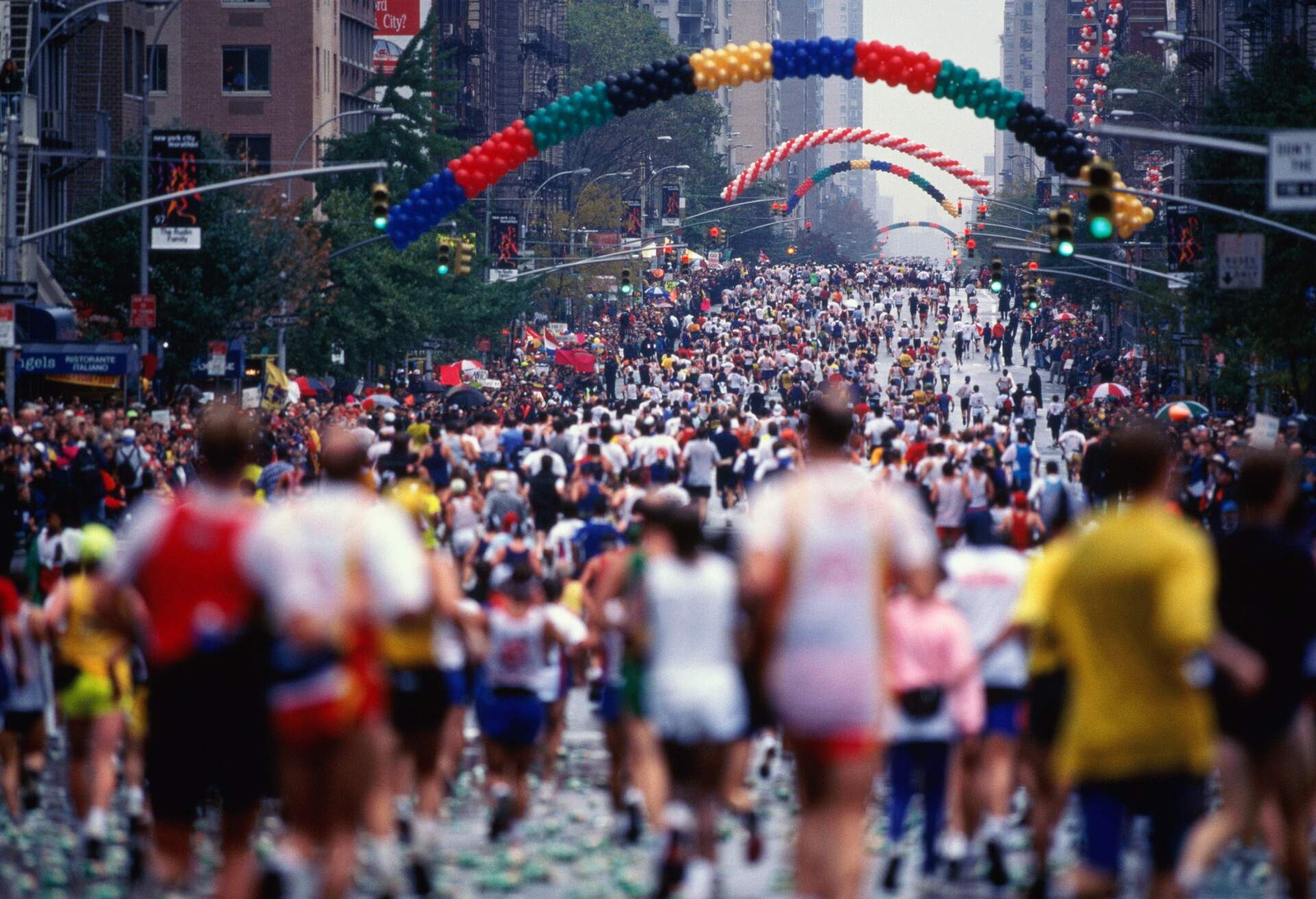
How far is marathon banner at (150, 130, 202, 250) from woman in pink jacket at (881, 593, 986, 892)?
25506 mm

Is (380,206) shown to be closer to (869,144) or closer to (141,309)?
(141,309)

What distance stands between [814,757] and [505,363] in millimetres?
59533

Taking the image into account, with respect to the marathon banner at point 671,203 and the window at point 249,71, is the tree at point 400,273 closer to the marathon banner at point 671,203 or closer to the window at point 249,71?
the window at point 249,71

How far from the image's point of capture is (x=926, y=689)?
10.5 m

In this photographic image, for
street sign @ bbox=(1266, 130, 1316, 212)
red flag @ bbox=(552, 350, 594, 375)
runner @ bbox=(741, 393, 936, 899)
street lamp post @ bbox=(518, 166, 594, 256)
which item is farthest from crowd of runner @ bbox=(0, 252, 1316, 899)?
street lamp post @ bbox=(518, 166, 594, 256)

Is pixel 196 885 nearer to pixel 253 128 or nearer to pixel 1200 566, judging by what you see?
pixel 1200 566

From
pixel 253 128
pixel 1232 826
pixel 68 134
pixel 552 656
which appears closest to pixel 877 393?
pixel 68 134

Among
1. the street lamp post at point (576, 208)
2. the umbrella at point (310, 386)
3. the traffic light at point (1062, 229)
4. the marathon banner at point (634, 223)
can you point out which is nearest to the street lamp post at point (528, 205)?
the street lamp post at point (576, 208)

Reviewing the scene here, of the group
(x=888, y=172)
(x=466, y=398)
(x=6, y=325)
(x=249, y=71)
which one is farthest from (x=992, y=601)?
(x=888, y=172)

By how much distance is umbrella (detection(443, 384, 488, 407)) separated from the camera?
45469mm

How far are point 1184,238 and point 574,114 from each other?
14065mm

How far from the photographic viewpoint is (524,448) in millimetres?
29516

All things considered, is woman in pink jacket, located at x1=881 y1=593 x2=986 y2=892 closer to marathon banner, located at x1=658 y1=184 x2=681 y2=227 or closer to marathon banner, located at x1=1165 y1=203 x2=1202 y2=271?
marathon banner, located at x1=1165 y1=203 x2=1202 y2=271

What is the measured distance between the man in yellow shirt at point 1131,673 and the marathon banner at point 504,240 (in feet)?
187
